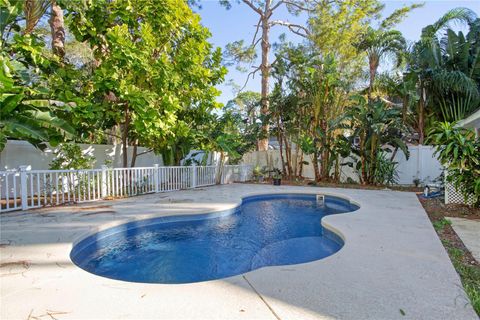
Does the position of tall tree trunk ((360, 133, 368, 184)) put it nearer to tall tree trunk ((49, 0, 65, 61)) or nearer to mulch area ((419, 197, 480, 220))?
mulch area ((419, 197, 480, 220))

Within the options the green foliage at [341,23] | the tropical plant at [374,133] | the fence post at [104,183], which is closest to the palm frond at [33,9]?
the fence post at [104,183]

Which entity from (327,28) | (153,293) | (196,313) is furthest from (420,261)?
(327,28)

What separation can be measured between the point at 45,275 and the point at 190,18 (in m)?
9.08

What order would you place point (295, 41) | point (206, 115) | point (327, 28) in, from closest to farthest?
point (206, 115), point (327, 28), point (295, 41)

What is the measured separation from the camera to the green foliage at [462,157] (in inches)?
230

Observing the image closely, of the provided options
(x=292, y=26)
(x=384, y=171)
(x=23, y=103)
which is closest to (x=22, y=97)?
(x=23, y=103)

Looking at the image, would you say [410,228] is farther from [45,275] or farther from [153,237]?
[45,275]

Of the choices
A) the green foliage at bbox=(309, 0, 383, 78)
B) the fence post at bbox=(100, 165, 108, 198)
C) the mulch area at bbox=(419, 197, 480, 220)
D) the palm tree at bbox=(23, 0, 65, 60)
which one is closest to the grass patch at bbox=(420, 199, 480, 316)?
the mulch area at bbox=(419, 197, 480, 220)

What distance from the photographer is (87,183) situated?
7637 millimetres

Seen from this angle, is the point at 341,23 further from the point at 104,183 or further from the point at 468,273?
the point at 468,273

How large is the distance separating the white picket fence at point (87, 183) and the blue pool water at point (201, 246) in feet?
9.33

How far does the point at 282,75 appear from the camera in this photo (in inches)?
521

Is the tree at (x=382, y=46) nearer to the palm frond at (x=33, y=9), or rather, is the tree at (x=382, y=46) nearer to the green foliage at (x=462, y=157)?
the green foliage at (x=462, y=157)

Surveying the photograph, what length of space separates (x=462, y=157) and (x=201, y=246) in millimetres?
5775
